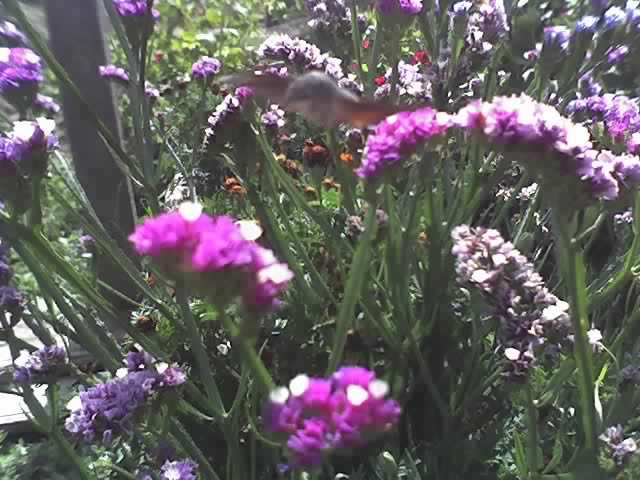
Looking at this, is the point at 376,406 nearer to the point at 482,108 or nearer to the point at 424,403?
the point at 482,108

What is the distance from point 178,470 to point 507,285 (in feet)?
1.76

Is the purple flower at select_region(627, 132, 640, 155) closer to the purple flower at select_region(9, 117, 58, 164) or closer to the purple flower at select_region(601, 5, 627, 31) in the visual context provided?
the purple flower at select_region(601, 5, 627, 31)

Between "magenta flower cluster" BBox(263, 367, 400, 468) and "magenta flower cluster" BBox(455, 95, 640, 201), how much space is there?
0.33 meters

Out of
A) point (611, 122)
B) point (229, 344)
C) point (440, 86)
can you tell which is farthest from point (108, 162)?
point (611, 122)

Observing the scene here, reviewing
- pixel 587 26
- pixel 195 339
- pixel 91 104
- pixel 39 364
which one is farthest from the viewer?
pixel 91 104

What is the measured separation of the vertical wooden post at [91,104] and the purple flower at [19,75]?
82 centimetres

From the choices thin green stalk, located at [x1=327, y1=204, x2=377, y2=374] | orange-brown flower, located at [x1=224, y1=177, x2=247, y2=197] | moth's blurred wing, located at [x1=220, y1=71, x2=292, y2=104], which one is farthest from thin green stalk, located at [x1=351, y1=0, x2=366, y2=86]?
thin green stalk, located at [x1=327, y1=204, x2=377, y2=374]

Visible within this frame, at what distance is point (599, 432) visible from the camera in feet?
3.89

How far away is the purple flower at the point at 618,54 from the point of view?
1.81 m

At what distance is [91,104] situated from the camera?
7.80 ft

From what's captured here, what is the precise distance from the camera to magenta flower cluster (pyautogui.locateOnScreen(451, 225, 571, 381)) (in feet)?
3.38

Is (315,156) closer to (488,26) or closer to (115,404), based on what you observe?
(488,26)


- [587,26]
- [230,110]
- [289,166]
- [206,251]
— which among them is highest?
[587,26]

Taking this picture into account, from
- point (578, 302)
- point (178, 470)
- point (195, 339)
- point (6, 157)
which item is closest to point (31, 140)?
point (6, 157)
